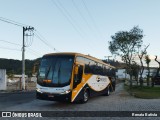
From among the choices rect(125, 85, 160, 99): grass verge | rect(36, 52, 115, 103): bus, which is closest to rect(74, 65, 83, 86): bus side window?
rect(36, 52, 115, 103): bus

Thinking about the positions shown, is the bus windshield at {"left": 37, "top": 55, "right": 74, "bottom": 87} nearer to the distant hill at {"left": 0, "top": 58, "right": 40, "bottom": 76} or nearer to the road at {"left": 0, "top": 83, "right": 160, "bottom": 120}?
the road at {"left": 0, "top": 83, "right": 160, "bottom": 120}

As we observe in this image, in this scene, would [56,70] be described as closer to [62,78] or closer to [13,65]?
[62,78]

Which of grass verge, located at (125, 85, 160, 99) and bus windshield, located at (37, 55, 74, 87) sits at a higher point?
bus windshield, located at (37, 55, 74, 87)

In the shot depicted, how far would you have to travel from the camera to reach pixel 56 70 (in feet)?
53.4

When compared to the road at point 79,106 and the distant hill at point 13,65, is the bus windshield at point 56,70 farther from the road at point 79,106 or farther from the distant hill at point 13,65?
the distant hill at point 13,65

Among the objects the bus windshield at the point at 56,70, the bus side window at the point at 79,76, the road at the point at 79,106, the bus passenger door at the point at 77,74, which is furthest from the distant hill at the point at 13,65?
the bus windshield at the point at 56,70

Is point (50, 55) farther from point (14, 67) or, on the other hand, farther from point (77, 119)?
point (14, 67)

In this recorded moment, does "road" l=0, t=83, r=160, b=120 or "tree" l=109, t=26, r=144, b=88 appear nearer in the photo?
"road" l=0, t=83, r=160, b=120

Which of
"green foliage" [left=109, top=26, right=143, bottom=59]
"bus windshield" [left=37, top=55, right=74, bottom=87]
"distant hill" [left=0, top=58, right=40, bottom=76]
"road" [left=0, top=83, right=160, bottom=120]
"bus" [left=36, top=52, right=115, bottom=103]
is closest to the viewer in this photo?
"road" [left=0, top=83, right=160, bottom=120]

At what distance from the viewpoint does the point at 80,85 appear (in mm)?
17422

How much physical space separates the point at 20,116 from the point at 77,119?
2.49m

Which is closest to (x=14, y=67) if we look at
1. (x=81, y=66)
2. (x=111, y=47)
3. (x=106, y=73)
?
(x=111, y=47)

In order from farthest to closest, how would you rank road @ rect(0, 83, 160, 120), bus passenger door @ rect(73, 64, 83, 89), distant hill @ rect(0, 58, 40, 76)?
distant hill @ rect(0, 58, 40, 76) < bus passenger door @ rect(73, 64, 83, 89) < road @ rect(0, 83, 160, 120)

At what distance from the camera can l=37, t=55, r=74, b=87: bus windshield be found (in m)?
16.1
